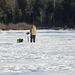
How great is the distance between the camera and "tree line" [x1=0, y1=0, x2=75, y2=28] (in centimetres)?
6556

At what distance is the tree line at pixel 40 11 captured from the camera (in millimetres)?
65562

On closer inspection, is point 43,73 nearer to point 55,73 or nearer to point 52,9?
point 55,73

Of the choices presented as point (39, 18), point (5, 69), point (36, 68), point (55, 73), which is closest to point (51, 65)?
point (36, 68)

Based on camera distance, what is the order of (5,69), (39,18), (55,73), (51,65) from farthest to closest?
(39,18), (51,65), (5,69), (55,73)

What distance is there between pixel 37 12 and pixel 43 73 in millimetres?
62370

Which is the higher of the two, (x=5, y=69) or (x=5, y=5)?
(x=5, y=5)

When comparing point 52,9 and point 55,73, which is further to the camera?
point 52,9

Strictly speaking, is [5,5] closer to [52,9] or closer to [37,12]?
[37,12]

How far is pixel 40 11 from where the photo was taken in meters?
64.5

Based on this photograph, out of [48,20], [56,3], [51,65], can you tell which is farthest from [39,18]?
[51,65]

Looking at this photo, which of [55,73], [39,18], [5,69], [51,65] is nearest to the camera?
[55,73]

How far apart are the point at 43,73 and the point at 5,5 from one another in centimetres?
6217

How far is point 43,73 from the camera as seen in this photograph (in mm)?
6422

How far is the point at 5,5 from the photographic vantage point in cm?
6656
